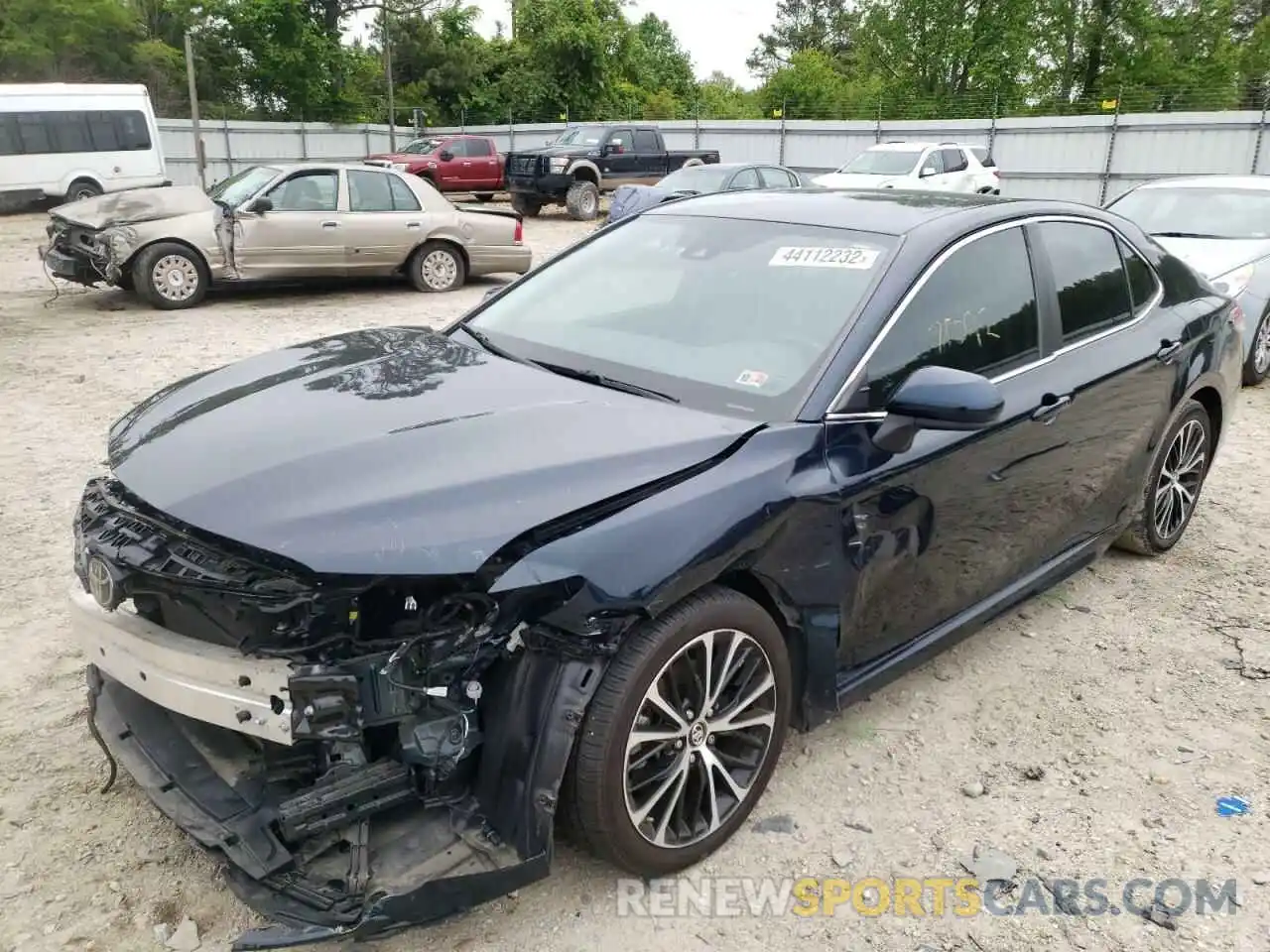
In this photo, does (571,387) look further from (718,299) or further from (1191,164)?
(1191,164)

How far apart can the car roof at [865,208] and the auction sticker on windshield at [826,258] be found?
137mm

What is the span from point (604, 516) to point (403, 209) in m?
10.5

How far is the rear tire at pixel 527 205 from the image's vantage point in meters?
21.7

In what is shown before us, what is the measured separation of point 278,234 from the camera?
1098cm

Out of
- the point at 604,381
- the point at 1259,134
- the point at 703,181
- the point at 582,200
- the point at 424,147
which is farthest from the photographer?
the point at 424,147

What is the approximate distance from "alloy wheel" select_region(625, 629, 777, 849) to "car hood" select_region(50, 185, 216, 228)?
9.80m

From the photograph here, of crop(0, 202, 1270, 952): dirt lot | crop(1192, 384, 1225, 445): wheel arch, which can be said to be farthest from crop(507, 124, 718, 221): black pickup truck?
crop(0, 202, 1270, 952): dirt lot

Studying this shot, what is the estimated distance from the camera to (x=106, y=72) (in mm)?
33812

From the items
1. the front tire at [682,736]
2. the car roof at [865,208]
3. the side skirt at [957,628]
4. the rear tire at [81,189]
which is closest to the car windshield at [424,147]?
the rear tire at [81,189]

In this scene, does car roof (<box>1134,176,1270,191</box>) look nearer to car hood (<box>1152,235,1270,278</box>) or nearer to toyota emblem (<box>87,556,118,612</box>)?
car hood (<box>1152,235,1270,278</box>)

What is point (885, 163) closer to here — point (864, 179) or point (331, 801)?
point (864, 179)

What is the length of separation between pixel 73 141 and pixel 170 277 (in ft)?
41.9

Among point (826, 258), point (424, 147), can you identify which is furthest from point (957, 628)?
point (424, 147)

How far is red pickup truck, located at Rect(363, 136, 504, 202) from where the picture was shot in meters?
22.5
